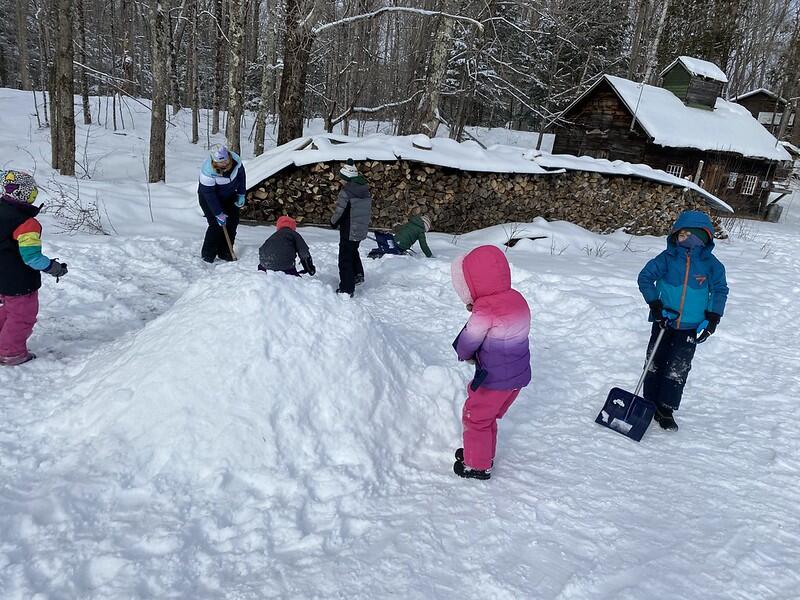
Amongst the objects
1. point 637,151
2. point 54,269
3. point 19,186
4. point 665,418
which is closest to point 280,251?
point 54,269

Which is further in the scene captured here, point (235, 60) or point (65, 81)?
point (65, 81)

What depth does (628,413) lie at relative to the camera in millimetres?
3768

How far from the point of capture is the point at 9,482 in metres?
2.47

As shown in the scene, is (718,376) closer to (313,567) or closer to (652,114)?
(313,567)

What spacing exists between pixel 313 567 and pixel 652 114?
66.6 ft

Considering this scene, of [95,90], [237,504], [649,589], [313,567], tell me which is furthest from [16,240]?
[95,90]

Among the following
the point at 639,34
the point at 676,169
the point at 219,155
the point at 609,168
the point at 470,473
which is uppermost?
the point at 639,34

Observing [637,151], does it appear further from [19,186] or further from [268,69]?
[19,186]

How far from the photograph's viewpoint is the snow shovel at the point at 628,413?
12.1ft

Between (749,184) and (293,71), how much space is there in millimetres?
20669

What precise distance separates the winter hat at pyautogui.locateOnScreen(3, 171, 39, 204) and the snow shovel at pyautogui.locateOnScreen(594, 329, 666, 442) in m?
4.41

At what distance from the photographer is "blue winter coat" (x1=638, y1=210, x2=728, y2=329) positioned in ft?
12.3

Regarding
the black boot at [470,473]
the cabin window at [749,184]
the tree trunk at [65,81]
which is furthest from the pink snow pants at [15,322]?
the cabin window at [749,184]

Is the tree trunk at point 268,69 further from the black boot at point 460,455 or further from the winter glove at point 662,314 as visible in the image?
the black boot at point 460,455
